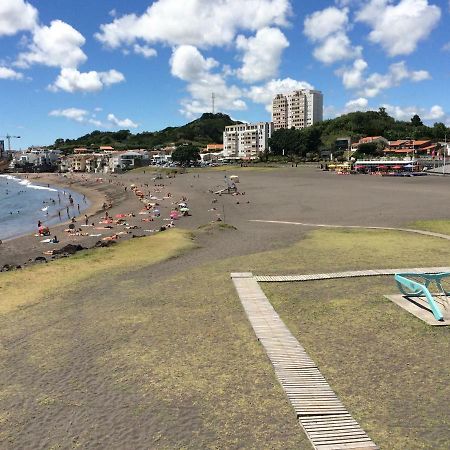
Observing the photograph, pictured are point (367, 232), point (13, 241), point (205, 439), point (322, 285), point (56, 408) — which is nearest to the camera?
point (205, 439)

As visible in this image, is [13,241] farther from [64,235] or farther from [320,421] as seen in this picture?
[320,421]

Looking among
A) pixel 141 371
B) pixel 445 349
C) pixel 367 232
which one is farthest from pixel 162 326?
pixel 367 232

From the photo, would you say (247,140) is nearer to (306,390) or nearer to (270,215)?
(270,215)

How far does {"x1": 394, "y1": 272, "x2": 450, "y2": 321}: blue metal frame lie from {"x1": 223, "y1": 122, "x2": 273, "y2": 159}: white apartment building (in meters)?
142

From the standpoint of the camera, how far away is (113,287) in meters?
14.4

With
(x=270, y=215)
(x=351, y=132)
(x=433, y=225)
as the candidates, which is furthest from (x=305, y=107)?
(x=433, y=225)

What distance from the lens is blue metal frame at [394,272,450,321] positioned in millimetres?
10406

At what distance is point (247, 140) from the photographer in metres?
163

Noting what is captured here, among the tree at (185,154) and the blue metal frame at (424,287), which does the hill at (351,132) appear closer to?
the tree at (185,154)

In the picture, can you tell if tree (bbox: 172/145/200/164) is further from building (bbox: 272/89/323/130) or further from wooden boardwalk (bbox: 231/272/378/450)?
A: wooden boardwalk (bbox: 231/272/378/450)

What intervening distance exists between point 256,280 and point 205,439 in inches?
315

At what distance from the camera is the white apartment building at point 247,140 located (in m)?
157

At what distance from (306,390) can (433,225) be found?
20.4 m

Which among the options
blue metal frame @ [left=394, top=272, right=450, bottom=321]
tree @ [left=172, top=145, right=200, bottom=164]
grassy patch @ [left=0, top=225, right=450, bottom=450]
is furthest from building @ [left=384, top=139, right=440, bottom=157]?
grassy patch @ [left=0, top=225, right=450, bottom=450]
